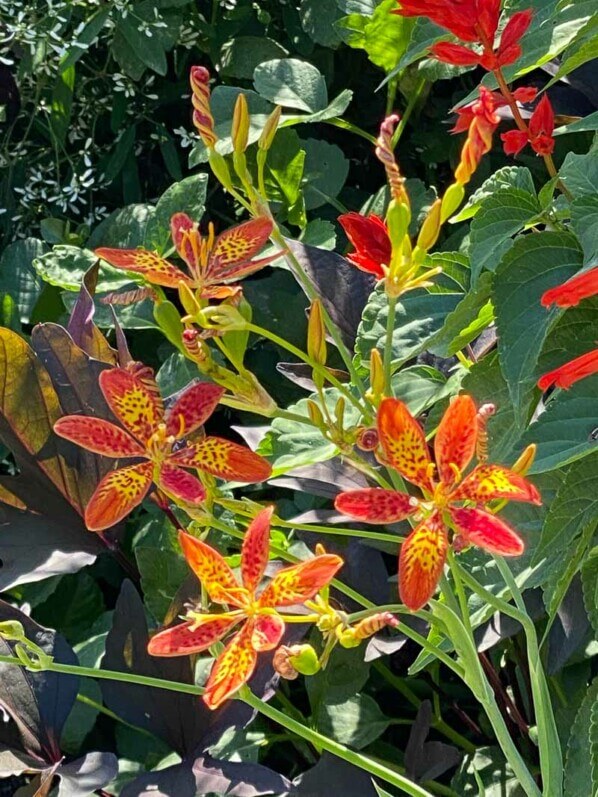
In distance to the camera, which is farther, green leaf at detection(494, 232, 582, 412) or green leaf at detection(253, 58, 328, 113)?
green leaf at detection(253, 58, 328, 113)

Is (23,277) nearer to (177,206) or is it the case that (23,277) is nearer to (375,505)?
(177,206)

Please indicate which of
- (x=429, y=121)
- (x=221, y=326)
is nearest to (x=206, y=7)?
(x=429, y=121)

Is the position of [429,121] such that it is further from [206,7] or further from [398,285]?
[398,285]

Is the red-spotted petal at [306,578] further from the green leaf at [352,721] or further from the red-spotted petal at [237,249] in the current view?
the green leaf at [352,721]

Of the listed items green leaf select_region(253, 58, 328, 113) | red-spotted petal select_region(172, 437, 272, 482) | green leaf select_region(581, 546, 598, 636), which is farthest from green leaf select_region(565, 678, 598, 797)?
green leaf select_region(253, 58, 328, 113)

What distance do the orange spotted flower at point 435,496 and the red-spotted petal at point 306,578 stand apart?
26 mm

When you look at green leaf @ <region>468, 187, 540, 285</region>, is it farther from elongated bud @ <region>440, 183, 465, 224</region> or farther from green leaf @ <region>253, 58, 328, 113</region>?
green leaf @ <region>253, 58, 328, 113</region>

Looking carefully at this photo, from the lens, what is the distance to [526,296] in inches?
21.6

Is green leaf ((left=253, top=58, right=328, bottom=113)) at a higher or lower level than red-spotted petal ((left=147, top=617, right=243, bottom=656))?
higher

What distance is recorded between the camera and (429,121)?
41.6 inches

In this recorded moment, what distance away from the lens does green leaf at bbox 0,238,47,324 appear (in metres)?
0.97

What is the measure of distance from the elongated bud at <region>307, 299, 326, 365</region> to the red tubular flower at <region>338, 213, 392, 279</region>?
6cm

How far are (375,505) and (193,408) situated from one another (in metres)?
0.10

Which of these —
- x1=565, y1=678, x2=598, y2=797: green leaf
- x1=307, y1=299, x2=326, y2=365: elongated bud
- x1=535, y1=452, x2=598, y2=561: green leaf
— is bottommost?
x1=565, y1=678, x2=598, y2=797: green leaf
